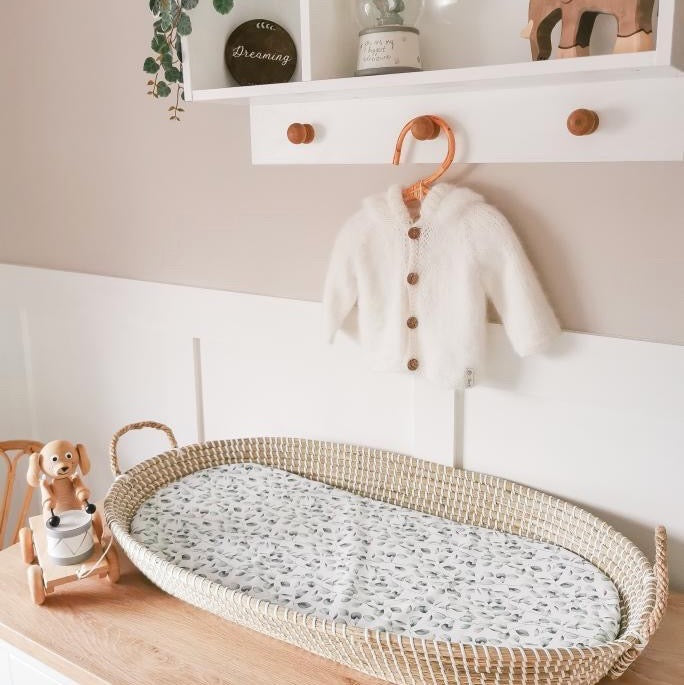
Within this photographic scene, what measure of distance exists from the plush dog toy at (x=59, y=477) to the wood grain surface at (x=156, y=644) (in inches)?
5.4

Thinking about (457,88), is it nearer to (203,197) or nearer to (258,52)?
(258,52)

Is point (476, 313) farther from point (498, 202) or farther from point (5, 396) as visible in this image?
point (5, 396)

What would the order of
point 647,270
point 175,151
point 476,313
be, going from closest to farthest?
point 647,270, point 476,313, point 175,151

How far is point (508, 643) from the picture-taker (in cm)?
116

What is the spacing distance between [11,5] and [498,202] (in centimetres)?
143

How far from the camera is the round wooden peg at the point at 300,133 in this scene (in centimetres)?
146

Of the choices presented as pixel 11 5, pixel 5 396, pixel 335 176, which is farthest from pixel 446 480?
pixel 11 5

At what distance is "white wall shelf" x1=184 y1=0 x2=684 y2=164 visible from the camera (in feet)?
3.79

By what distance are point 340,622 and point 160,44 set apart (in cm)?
104

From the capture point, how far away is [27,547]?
1.45 meters

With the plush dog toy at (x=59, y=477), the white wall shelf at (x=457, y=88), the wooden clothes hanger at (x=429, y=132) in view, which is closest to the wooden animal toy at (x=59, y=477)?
the plush dog toy at (x=59, y=477)

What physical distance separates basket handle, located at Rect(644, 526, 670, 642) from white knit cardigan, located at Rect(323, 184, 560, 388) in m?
0.36

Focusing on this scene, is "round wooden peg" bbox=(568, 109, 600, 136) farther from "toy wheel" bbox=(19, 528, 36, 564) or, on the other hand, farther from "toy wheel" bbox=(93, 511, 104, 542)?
"toy wheel" bbox=(19, 528, 36, 564)

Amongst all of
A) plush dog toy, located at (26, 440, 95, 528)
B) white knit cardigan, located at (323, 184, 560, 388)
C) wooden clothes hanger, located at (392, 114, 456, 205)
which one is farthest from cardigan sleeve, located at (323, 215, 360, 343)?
plush dog toy, located at (26, 440, 95, 528)
